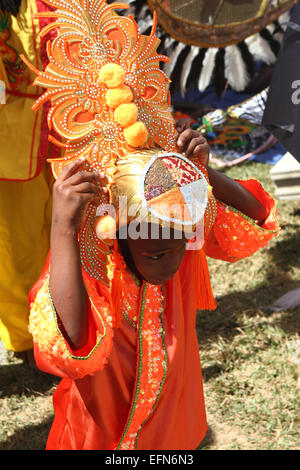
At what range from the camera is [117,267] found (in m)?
1.44

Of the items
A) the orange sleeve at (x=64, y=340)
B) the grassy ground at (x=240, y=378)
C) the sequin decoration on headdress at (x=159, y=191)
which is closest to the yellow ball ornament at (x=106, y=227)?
the sequin decoration on headdress at (x=159, y=191)

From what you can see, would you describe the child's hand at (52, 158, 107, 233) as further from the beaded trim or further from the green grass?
the green grass

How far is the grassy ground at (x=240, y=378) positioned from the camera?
8.27ft

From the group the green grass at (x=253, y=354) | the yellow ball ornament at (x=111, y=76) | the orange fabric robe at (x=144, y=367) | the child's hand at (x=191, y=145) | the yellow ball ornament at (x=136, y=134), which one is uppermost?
the yellow ball ornament at (x=111, y=76)

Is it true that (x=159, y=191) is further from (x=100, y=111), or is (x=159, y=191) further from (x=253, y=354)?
(x=253, y=354)

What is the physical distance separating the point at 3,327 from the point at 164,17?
3.59 m

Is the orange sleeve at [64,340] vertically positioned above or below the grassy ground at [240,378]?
above

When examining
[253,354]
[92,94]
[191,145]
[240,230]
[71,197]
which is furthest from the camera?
[253,354]

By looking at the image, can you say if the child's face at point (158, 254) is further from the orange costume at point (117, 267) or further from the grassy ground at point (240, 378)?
the grassy ground at point (240, 378)

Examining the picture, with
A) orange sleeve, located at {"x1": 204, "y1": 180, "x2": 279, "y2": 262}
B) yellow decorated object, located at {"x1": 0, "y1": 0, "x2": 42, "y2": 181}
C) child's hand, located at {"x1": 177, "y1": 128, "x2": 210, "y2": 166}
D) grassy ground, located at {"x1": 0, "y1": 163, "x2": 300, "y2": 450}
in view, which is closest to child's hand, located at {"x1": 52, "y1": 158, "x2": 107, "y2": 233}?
child's hand, located at {"x1": 177, "y1": 128, "x2": 210, "y2": 166}

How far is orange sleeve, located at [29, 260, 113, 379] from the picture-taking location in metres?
1.30

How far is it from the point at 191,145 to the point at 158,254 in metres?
0.37

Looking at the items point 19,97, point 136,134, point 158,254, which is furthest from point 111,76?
point 19,97
